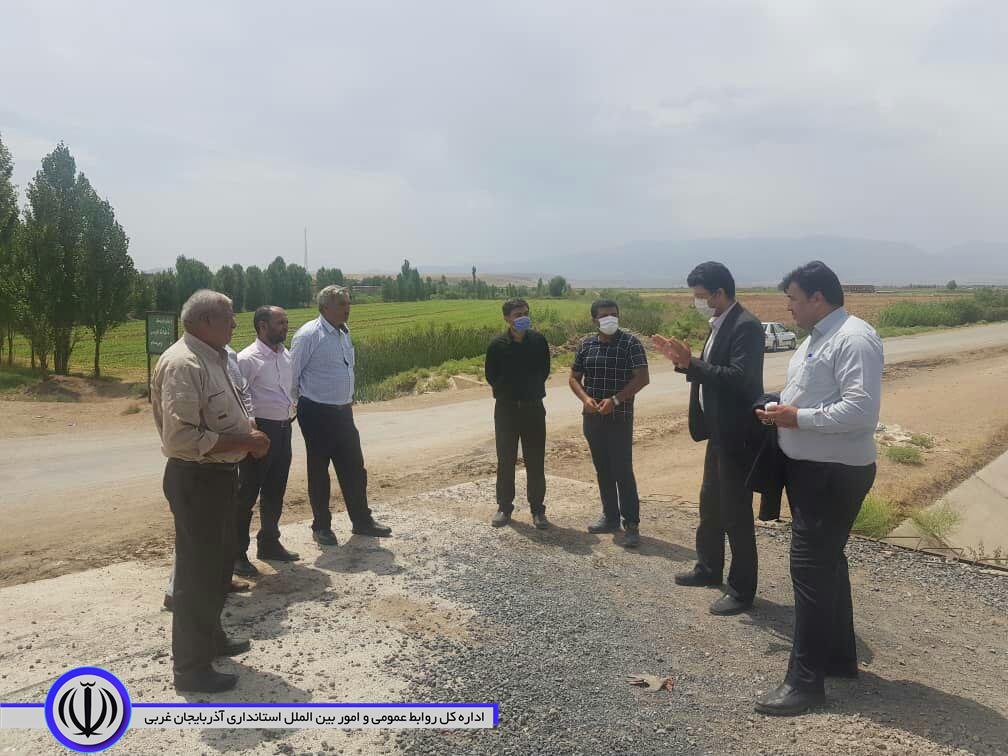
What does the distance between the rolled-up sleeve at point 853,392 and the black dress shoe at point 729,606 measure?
5.61 ft

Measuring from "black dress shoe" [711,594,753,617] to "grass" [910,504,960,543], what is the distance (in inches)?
123

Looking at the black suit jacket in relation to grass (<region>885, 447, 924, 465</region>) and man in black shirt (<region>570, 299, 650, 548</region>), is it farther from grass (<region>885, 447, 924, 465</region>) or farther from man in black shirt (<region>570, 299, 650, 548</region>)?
grass (<region>885, 447, 924, 465</region>)

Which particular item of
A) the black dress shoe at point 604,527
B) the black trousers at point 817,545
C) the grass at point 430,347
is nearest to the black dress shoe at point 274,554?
the black dress shoe at point 604,527

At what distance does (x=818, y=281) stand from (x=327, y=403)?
147 inches

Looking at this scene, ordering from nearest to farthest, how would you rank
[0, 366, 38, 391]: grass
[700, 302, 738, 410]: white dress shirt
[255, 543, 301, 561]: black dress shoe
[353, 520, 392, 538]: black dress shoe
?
1. [700, 302, 738, 410]: white dress shirt
2. [255, 543, 301, 561]: black dress shoe
3. [353, 520, 392, 538]: black dress shoe
4. [0, 366, 38, 391]: grass

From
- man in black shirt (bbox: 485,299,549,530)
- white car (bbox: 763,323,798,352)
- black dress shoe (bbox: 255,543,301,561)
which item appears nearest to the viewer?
black dress shoe (bbox: 255,543,301,561)

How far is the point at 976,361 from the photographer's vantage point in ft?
76.1

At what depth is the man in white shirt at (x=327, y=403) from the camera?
5.66m

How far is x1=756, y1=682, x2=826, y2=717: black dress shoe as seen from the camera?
3.45 m

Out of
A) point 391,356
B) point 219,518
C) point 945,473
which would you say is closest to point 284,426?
point 219,518

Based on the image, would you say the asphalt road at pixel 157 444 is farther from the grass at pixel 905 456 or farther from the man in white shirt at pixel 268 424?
the grass at pixel 905 456

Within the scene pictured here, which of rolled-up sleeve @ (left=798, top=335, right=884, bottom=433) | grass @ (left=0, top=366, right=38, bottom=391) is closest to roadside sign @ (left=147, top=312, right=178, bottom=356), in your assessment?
grass @ (left=0, top=366, right=38, bottom=391)

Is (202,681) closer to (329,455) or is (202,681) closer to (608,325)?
(329,455)

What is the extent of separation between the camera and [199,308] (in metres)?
3.52
